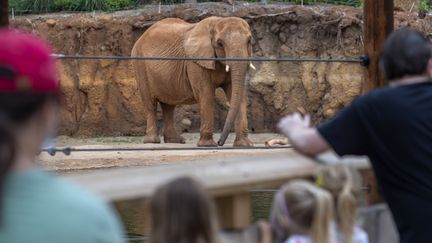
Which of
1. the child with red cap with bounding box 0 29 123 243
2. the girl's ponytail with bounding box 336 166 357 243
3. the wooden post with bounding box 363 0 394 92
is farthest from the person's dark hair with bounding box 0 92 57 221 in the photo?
the wooden post with bounding box 363 0 394 92

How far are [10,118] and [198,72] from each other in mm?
16843

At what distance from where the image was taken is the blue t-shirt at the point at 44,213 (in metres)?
1.87

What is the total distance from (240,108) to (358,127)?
14.7m

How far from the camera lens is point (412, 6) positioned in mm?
22219

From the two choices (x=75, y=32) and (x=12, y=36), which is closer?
(x=12, y=36)

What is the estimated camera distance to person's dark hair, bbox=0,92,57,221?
184cm

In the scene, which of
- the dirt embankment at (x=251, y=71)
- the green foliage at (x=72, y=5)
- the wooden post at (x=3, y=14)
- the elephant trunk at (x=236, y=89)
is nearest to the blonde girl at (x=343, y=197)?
the wooden post at (x=3, y=14)

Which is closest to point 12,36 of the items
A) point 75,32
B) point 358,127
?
point 358,127

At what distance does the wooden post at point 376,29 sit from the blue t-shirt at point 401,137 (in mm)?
1992

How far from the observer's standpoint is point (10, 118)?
1.85 m

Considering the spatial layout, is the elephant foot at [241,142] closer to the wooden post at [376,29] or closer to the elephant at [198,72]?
the elephant at [198,72]

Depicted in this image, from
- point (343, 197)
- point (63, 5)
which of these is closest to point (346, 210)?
point (343, 197)

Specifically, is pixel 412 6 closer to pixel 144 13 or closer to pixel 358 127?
pixel 144 13

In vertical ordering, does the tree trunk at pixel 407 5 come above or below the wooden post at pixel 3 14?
below
